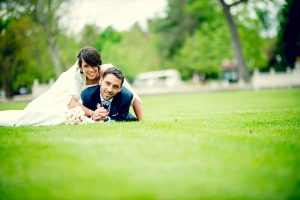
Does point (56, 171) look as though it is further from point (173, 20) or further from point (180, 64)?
point (173, 20)

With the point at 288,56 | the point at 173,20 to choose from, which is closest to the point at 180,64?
the point at 173,20

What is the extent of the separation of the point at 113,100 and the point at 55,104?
1.38m

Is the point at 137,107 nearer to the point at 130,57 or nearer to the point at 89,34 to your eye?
the point at 89,34

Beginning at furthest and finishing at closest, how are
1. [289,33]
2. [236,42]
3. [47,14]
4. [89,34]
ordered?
[289,33], [89,34], [236,42], [47,14]

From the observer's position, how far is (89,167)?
3.46m

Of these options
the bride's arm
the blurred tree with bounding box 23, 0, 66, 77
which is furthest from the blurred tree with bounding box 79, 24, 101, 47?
the bride's arm

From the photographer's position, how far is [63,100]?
7.89 metres

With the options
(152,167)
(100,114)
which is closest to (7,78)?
(100,114)

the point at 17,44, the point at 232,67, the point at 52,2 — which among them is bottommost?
the point at 232,67

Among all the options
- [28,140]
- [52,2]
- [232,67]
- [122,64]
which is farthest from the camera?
[232,67]

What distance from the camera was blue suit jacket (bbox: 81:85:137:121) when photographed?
748cm

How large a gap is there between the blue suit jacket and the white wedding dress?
0.26 meters

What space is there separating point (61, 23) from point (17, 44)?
350 inches

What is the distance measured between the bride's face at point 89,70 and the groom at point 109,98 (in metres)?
0.26
